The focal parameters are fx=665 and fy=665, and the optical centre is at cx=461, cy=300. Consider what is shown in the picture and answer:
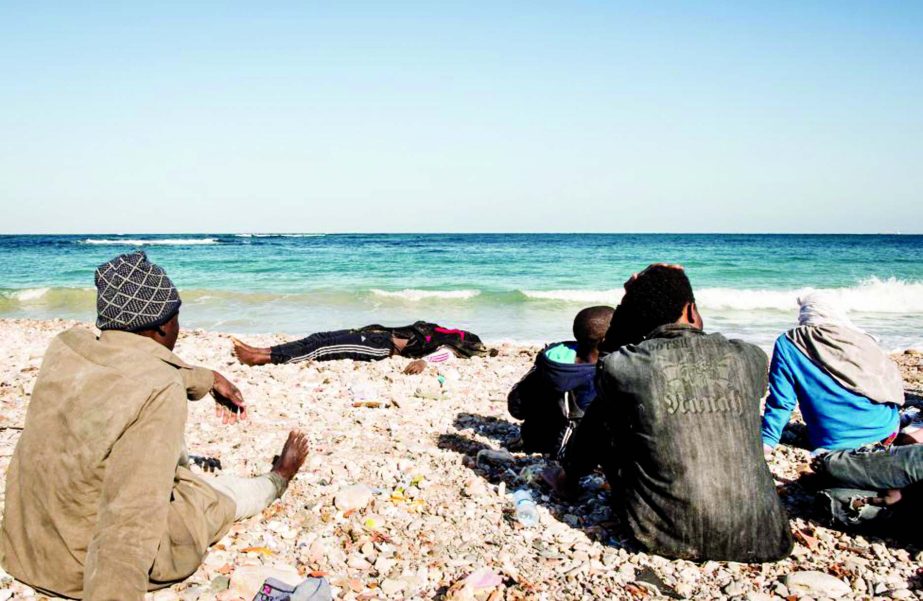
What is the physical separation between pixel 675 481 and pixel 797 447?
2413 millimetres

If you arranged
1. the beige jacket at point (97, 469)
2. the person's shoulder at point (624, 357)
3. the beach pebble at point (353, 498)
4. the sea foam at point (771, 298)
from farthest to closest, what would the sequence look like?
1. the sea foam at point (771, 298)
2. the beach pebble at point (353, 498)
3. the person's shoulder at point (624, 357)
4. the beige jacket at point (97, 469)

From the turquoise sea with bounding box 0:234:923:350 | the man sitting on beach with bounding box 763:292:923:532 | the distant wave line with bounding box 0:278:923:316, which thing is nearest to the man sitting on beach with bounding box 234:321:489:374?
the turquoise sea with bounding box 0:234:923:350

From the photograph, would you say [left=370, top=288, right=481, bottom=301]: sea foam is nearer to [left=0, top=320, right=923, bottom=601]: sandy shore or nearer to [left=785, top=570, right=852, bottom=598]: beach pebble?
[left=0, top=320, right=923, bottom=601]: sandy shore

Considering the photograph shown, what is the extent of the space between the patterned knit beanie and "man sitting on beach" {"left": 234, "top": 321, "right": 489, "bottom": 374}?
16.1ft

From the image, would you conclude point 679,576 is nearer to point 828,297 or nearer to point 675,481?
point 675,481

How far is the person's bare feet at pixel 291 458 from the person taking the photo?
3822 mm

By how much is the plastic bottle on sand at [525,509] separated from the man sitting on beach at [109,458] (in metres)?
1.62

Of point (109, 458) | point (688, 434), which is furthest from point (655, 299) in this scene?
point (109, 458)

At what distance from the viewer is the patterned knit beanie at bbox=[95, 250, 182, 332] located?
8.15 ft

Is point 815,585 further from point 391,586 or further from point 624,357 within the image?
point 391,586

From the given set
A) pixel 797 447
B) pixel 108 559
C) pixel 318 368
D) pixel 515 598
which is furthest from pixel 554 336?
pixel 108 559

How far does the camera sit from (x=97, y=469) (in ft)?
7.60

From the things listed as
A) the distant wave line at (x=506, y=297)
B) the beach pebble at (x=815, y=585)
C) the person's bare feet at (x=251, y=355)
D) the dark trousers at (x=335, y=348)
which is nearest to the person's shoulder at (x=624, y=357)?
Answer: the beach pebble at (x=815, y=585)

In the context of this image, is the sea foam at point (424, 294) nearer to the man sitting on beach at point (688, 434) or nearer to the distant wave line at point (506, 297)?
the distant wave line at point (506, 297)
